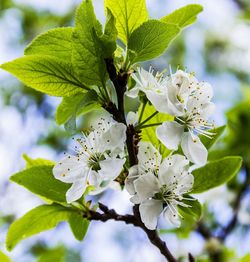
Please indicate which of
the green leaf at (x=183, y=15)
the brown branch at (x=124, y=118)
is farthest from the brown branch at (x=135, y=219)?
the green leaf at (x=183, y=15)

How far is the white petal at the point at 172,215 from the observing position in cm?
111

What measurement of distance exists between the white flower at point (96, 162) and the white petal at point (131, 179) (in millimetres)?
27

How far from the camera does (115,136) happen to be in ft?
3.43

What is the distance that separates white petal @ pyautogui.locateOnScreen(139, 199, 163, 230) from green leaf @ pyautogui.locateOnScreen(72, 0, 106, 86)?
27 cm

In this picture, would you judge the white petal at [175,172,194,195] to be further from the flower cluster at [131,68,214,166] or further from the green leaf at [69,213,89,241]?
the green leaf at [69,213,89,241]

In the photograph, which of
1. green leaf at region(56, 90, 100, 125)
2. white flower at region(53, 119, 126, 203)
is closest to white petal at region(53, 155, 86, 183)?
white flower at region(53, 119, 126, 203)

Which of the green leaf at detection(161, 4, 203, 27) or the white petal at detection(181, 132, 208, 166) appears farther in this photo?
the green leaf at detection(161, 4, 203, 27)

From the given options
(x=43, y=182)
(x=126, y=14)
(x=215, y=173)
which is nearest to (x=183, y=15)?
(x=126, y=14)

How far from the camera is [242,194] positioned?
2.13 metres

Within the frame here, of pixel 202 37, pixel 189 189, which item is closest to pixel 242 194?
pixel 189 189

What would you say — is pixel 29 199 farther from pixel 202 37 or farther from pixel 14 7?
pixel 202 37

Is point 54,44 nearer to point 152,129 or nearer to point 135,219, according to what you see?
point 152,129

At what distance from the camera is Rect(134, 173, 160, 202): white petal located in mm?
1050

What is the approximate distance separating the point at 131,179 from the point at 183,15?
15.3 inches
